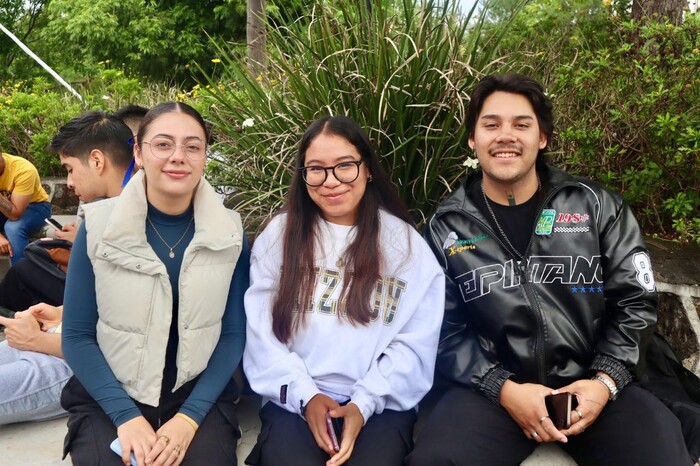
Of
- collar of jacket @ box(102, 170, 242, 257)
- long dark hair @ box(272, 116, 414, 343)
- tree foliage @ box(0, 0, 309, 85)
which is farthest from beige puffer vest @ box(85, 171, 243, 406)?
tree foliage @ box(0, 0, 309, 85)

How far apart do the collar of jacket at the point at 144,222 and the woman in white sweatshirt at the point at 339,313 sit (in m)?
0.18

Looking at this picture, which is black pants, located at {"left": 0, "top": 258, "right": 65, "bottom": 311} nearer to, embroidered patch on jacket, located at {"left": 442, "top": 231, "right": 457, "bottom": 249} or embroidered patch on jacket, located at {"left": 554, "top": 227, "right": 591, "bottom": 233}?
embroidered patch on jacket, located at {"left": 442, "top": 231, "right": 457, "bottom": 249}

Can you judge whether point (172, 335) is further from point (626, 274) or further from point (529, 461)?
point (626, 274)

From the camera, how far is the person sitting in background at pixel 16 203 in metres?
5.24

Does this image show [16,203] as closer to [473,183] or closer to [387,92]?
[387,92]

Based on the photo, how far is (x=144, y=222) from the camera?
7.47 feet

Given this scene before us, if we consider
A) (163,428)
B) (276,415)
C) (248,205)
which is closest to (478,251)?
(276,415)

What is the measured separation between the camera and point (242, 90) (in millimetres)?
4082

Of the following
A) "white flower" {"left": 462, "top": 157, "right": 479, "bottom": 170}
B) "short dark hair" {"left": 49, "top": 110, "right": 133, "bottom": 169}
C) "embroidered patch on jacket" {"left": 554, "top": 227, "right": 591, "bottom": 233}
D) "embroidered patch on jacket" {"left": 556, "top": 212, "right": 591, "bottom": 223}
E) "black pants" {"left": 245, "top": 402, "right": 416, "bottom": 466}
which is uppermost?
"short dark hair" {"left": 49, "top": 110, "right": 133, "bottom": 169}

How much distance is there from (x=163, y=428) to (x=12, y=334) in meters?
0.96

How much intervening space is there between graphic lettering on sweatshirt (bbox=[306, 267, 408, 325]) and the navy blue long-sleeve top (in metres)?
0.36

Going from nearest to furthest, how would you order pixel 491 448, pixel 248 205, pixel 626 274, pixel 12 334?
1. pixel 491 448
2. pixel 626 274
3. pixel 12 334
4. pixel 248 205

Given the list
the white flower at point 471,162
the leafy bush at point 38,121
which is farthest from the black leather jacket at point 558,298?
the leafy bush at point 38,121

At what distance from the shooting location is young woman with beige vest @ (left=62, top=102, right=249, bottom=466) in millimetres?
2197
